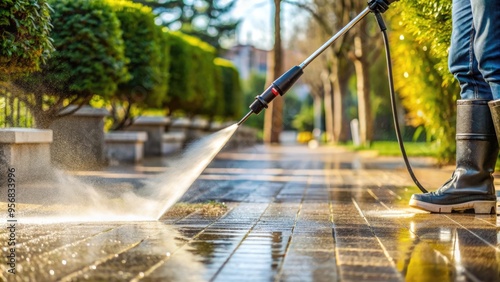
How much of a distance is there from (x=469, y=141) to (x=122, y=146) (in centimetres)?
776

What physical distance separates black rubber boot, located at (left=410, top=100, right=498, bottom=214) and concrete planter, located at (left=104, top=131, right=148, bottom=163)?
7.50 m

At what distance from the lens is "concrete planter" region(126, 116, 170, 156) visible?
1414cm

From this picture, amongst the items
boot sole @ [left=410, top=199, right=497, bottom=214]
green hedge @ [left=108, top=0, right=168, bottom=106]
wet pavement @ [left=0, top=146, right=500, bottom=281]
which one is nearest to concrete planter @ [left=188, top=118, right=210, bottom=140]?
green hedge @ [left=108, top=0, right=168, bottom=106]

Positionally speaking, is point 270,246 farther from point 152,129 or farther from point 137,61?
point 152,129

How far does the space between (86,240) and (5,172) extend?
3419 millimetres

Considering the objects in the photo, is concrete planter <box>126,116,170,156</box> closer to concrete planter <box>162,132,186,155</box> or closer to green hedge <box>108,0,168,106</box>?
concrete planter <box>162,132,186,155</box>

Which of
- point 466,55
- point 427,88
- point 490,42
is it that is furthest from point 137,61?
point 490,42

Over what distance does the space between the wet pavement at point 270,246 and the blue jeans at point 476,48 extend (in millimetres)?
783

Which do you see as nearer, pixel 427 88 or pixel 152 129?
A: pixel 427 88

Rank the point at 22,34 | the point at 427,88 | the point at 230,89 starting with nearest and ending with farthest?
1. the point at 22,34
2. the point at 427,88
3. the point at 230,89

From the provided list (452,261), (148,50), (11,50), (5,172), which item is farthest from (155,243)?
(148,50)

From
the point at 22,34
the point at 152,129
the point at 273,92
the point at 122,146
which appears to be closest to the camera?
the point at 273,92

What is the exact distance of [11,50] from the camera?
19.2 feet

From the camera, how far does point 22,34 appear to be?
598 cm
